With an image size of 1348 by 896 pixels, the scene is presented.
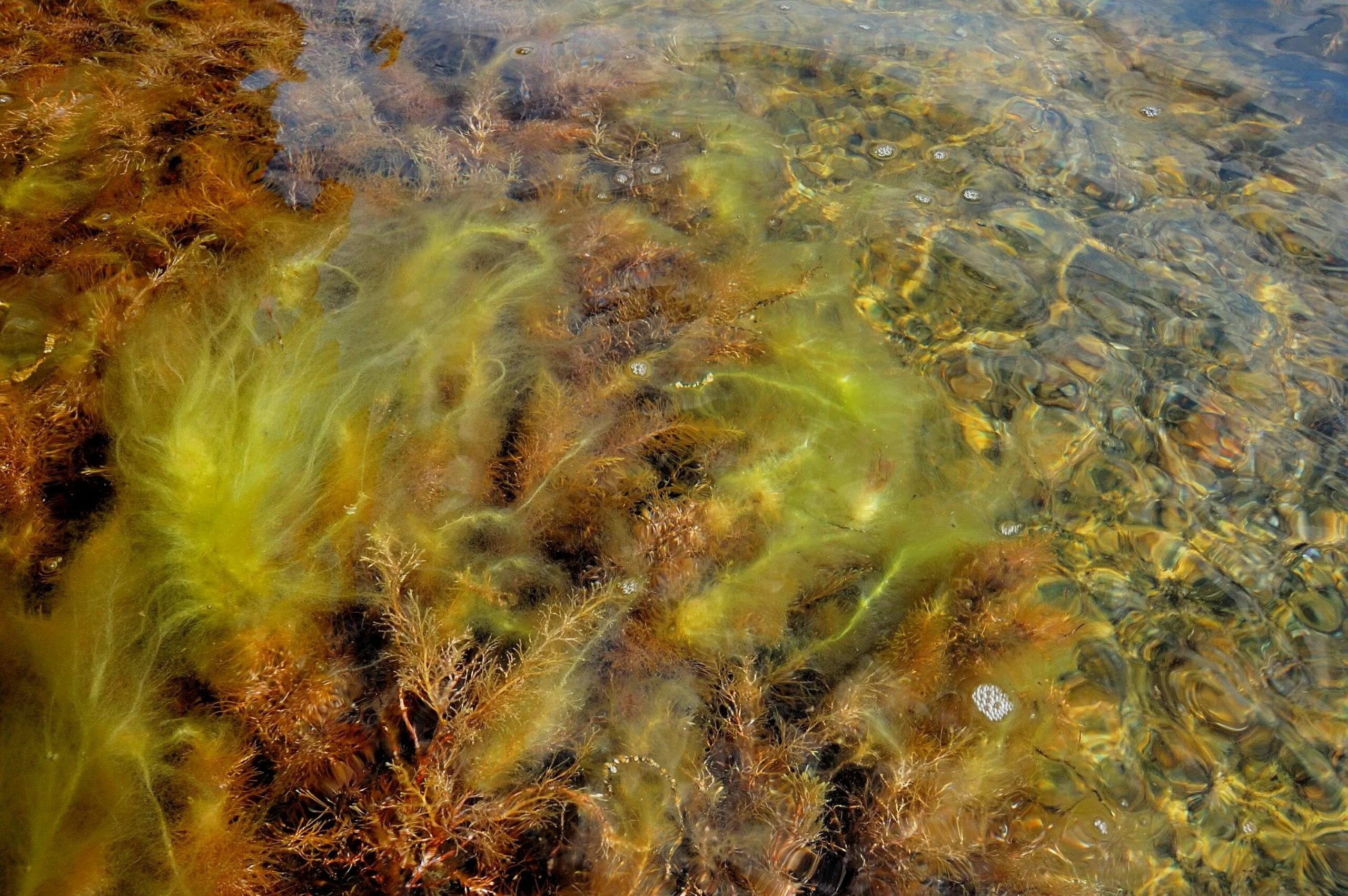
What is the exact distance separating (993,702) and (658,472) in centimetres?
151

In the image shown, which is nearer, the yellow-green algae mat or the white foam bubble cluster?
the yellow-green algae mat

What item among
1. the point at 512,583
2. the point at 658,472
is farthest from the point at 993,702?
the point at 512,583

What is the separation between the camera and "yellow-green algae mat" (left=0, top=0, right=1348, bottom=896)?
229cm

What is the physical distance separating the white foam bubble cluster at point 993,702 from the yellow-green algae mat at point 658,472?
20 millimetres

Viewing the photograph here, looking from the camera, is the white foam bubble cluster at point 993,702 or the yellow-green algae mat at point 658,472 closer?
the yellow-green algae mat at point 658,472

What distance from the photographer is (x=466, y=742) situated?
7.57 feet

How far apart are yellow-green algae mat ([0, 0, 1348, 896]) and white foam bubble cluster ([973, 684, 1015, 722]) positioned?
2 centimetres

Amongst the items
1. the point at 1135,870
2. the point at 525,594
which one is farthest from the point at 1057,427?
the point at 525,594

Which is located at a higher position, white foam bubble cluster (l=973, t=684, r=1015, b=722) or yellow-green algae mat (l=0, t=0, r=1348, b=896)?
yellow-green algae mat (l=0, t=0, r=1348, b=896)

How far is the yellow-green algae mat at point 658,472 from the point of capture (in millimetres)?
2287

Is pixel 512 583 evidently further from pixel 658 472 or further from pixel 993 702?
pixel 993 702

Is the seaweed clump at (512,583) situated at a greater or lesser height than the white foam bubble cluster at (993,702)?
greater

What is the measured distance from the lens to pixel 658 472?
9.96 ft

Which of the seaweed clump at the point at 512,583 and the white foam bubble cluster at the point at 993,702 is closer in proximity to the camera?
the seaweed clump at the point at 512,583
